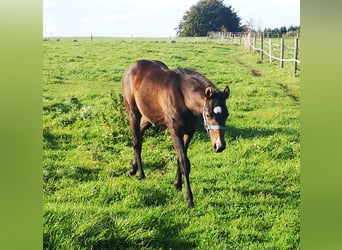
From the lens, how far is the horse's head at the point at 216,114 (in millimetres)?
3330

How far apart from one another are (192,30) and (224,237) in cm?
186

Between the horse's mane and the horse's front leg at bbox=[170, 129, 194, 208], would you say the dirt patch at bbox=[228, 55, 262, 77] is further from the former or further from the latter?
the horse's front leg at bbox=[170, 129, 194, 208]

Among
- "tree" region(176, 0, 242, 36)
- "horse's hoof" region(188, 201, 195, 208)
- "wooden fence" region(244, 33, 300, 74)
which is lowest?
"horse's hoof" region(188, 201, 195, 208)

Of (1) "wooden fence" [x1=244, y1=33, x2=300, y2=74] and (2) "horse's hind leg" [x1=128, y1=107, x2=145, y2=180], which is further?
(1) "wooden fence" [x1=244, y1=33, x2=300, y2=74]

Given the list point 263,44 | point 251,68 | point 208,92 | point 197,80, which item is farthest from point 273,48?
point 208,92

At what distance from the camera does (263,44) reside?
4.25 m

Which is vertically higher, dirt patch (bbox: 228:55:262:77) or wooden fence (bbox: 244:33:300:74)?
wooden fence (bbox: 244:33:300:74)

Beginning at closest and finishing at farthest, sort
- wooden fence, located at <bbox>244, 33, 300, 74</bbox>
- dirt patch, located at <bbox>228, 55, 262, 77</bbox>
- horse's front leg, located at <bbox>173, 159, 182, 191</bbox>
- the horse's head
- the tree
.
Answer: the horse's head
horse's front leg, located at <bbox>173, 159, 182, 191</bbox>
the tree
wooden fence, located at <bbox>244, 33, 300, 74</bbox>
dirt patch, located at <bbox>228, 55, 262, 77</bbox>

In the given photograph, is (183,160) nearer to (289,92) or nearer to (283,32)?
(289,92)

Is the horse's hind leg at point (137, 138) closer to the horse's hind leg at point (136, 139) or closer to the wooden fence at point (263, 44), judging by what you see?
the horse's hind leg at point (136, 139)

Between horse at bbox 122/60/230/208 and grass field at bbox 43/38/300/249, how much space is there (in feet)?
0.26

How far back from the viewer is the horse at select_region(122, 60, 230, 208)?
336 centimetres

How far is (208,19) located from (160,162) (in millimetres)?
1377

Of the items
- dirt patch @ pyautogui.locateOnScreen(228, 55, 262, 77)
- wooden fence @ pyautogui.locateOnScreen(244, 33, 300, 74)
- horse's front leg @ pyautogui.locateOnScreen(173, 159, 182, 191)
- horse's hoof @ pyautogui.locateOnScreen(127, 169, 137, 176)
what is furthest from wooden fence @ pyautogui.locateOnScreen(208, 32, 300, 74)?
horse's hoof @ pyautogui.locateOnScreen(127, 169, 137, 176)
